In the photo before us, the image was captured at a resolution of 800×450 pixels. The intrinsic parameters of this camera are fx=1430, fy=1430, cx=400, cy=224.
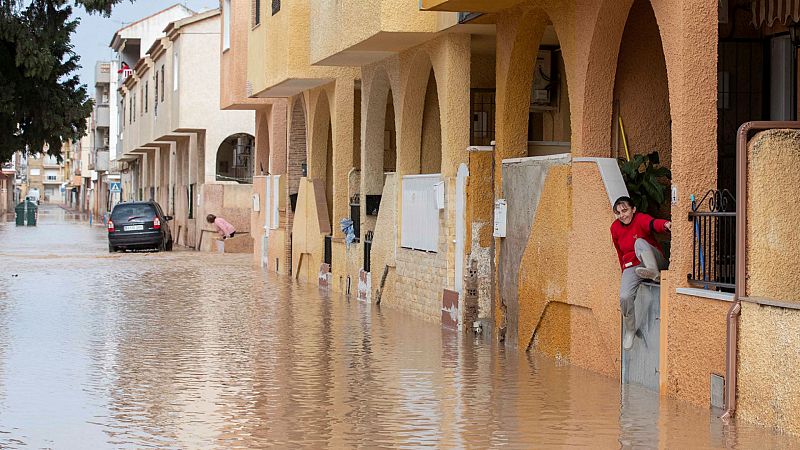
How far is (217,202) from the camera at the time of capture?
4388 cm

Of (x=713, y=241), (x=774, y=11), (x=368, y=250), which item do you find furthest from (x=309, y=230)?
(x=713, y=241)

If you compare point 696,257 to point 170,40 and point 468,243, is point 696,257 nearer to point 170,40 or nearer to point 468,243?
point 468,243

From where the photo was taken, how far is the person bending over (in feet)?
136

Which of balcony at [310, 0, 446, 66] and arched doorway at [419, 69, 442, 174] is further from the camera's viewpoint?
arched doorway at [419, 69, 442, 174]

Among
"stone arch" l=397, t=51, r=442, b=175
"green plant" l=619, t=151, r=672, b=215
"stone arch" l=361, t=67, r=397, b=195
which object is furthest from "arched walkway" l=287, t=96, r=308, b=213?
"green plant" l=619, t=151, r=672, b=215

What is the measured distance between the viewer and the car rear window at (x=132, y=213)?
40.7 metres

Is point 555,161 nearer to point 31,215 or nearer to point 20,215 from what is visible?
point 31,215

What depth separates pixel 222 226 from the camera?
4153cm

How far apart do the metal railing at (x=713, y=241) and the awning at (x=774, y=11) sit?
405 centimetres

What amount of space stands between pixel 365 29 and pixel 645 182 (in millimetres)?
Result: 6860

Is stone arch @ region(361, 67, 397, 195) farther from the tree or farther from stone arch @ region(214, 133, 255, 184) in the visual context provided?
stone arch @ region(214, 133, 255, 184)

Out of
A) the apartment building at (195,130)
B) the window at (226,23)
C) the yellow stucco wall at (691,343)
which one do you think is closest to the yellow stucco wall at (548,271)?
the yellow stucco wall at (691,343)

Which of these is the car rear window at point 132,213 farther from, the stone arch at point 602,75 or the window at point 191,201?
the stone arch at point 602,75

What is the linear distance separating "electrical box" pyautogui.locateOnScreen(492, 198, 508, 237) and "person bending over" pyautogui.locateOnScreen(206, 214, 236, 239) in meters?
25.0
